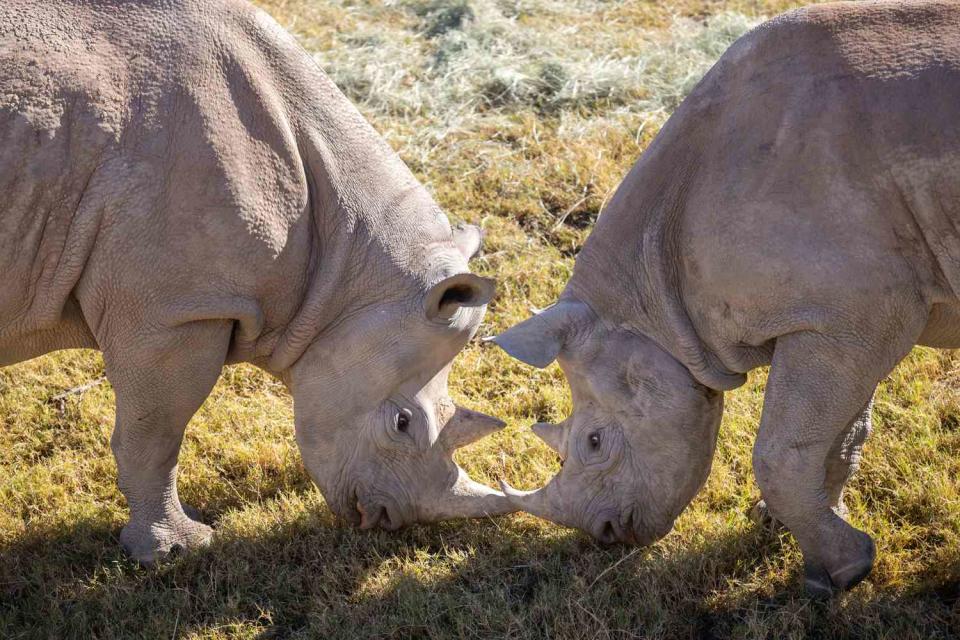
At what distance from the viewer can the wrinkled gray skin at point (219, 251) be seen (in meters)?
4.17

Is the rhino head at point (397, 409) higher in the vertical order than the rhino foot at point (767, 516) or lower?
higher

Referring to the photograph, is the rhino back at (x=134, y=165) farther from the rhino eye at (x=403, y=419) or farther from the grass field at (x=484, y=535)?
the grass field at (x=484, y=535)

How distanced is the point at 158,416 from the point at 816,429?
2.72 meters

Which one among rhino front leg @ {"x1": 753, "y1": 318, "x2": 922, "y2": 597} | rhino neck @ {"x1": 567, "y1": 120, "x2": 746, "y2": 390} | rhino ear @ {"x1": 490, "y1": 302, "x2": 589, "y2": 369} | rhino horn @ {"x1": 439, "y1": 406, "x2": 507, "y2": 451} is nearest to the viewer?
rhino front leg @ {"x1": 753, "y1": 318, "x2": 922, "y2": 597}

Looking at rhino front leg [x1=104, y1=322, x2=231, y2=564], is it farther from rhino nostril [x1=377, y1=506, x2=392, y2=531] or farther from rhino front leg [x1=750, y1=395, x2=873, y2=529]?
rhino front leg [x1=750, y1=395, x2=873, y2=529]

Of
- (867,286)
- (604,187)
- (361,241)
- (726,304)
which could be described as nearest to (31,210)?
(361,241)

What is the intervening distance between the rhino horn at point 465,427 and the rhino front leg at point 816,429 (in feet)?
4.03

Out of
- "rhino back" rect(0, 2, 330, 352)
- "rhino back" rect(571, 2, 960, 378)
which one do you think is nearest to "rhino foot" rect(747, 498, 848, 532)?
"rhino back" rect(571, 2, 960, 378)

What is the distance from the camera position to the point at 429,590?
15.4 feet

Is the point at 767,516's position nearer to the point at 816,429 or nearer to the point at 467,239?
the point at 816,429

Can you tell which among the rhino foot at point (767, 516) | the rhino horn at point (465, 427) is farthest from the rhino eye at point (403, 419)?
the rhino foot at point (767, 516)

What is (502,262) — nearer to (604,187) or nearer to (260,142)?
(604,187)

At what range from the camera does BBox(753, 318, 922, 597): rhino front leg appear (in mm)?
3971

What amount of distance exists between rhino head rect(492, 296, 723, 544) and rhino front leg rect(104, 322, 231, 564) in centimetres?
127
